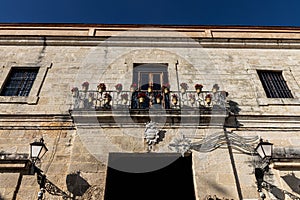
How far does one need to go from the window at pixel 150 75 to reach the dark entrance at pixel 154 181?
240 cm

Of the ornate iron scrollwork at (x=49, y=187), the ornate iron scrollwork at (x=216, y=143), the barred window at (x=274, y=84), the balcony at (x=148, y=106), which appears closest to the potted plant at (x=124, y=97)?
the balcony at (x=148, y=106)

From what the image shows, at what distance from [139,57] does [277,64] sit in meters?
4.66

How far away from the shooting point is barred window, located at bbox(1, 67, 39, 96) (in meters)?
7.49

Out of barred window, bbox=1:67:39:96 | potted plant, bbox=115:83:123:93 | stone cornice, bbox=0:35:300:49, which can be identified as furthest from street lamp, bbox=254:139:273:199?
barred window, bbox=1:67:39:96

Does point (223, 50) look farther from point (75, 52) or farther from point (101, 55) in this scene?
point (75, 52)

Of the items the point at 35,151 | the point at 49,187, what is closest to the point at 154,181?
the point at 49,187

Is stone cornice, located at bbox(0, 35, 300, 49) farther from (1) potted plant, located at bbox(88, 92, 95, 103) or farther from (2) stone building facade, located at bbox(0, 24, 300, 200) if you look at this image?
(1) potted plant, located at bbox(88, 92, 95, 103)

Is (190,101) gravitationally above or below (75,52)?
below

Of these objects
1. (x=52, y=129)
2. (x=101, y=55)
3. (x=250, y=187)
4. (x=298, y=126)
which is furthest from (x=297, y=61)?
(x=52, y=129)

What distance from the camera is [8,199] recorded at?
5.13 meters

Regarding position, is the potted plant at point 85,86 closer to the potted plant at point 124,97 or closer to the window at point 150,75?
the potted plant at point 124,97

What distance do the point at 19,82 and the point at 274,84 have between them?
25.9ft

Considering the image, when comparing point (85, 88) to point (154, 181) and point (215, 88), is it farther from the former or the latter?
point (215, 88)

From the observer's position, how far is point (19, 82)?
7746 mm
